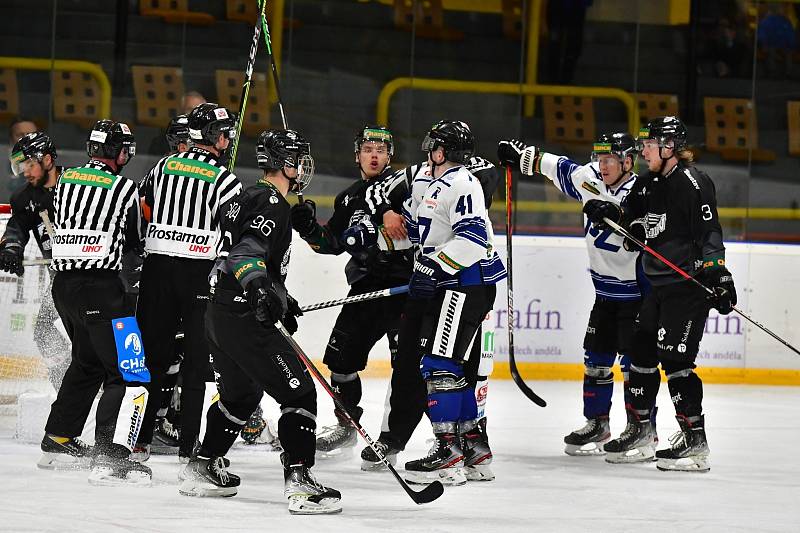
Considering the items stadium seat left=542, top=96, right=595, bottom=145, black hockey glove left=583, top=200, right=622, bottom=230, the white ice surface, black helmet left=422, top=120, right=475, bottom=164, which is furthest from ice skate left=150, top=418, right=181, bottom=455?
stadium seat left=542, top=96, right=595, bottom=145

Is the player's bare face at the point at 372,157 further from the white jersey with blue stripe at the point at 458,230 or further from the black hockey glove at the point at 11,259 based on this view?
the black hockey glove at the point at 11,259

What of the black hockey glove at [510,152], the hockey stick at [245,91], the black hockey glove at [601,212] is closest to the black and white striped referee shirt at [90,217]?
the hockey stick at [245,91]

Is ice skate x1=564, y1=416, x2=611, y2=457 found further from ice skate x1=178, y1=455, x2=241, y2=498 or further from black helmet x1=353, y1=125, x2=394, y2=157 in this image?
ice skate x1=178, y1=455, x2=241, y2=498

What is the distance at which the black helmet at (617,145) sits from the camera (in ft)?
18.4

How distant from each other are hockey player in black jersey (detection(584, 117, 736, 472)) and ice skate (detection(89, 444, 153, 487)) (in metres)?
2.08

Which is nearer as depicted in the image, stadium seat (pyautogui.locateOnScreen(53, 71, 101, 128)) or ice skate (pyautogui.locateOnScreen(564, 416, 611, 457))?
ice skate (pyautogui.locateOnScreen(564, 416, 611, 457))

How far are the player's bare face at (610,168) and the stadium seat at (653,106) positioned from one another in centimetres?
379

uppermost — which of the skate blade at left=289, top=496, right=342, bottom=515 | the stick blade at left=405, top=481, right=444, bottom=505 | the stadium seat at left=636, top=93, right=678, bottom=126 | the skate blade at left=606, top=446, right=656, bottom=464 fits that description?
the stadium seat at left=636, top=93, right=678, bottom=126

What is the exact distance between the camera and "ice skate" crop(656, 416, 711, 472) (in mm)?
5316

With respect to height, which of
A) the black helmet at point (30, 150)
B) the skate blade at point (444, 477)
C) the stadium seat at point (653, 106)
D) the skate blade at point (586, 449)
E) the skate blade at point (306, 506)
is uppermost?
the stadium seat at point (653, 106)

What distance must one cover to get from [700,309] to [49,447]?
102 inches

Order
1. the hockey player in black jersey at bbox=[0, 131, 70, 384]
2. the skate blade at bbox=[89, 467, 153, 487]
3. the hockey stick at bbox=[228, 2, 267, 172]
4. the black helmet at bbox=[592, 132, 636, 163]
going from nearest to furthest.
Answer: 1. the skate blade at bbox=[89, 467, 153, 487]
2. the hockey stick at bbox=[228, 2, 267, 172]
3. the hockey player in black jersey at bbox=[0, 131, 70, 384]
4. the black helmet at bbox=[592, 132, 636, 163]

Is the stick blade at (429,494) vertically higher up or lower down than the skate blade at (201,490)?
higher up

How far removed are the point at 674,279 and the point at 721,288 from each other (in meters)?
0.20
